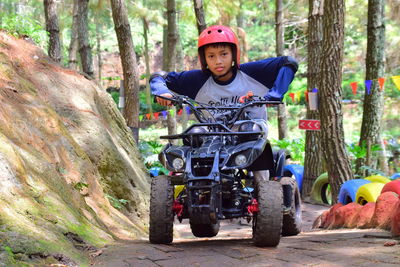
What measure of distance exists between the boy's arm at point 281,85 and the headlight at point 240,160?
30.8 inches

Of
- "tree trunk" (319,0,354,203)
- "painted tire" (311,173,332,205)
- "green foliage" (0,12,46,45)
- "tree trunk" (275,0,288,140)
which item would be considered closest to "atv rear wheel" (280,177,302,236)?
"tree trunk" (319,0,354,203)

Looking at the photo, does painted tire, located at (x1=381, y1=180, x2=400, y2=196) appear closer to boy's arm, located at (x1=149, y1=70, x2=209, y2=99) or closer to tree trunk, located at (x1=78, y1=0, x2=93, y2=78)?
boy's arm, located at (x1=149, y1=70, x2=209, y2=99)

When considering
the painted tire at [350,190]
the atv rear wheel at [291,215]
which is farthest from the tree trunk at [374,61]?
the atv rear wheel at [291,215]

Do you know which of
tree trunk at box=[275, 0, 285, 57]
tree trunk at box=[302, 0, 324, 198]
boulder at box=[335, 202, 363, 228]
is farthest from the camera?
tree trunk at box=[275, 0, 285, 57]

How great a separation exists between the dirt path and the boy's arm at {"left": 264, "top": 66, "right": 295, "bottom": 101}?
4.48 feet

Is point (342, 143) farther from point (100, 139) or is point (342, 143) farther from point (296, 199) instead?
point (100, 139)

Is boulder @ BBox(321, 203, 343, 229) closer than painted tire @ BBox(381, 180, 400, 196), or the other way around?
painted tire @ BBox(381, 180, 400, 196)

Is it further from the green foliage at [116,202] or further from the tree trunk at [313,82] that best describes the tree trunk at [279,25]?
the green foliage at [116,202]

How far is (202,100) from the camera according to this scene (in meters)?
5.70

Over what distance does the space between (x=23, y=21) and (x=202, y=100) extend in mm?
5301

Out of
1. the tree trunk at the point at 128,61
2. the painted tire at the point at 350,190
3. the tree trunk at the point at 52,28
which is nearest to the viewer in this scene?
the painted tire at the point at 350,190

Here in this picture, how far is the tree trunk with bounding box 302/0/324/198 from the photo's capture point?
12148mm

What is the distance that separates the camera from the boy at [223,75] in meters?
5.27

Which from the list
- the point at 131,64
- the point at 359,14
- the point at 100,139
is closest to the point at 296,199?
the point at 100,139
